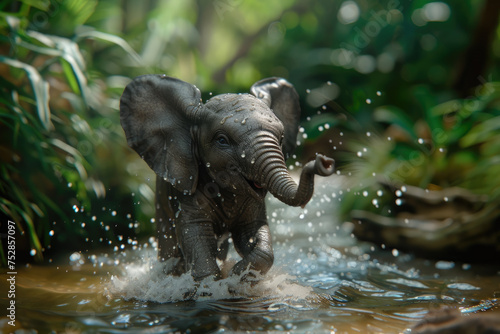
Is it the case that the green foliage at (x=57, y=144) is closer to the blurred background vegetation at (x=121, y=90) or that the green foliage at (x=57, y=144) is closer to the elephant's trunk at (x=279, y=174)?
the blurred background vegetation at (x=121, y=90)

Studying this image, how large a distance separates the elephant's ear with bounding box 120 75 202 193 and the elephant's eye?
35cm

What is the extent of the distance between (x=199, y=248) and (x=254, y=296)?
0.54m

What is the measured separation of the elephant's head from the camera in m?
3.47

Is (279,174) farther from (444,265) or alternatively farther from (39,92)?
(444,265)

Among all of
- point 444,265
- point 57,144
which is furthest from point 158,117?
point 444,265

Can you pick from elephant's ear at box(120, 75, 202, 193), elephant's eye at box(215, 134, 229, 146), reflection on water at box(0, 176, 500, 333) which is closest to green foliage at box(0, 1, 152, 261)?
reflection on water at box(0, 176, 500, 333)

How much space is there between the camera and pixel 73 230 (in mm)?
5984

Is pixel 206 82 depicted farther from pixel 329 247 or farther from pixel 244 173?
pixel 244 173

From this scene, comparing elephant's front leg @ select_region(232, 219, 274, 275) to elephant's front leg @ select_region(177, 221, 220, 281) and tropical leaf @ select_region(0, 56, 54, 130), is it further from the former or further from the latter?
tropical leaf @ select_region(0, 56, 54, 130)

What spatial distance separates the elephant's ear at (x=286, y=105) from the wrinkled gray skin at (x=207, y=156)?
0.02 m

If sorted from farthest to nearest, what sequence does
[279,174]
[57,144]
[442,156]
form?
[442,156] < [57,144] < [279,174]

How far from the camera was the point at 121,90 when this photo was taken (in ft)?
22.2

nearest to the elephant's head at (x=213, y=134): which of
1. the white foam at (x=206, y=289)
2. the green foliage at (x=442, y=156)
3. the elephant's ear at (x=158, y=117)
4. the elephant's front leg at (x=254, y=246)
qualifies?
the elephant's ear at (x=158, y=117)

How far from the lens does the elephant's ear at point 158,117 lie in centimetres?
403
